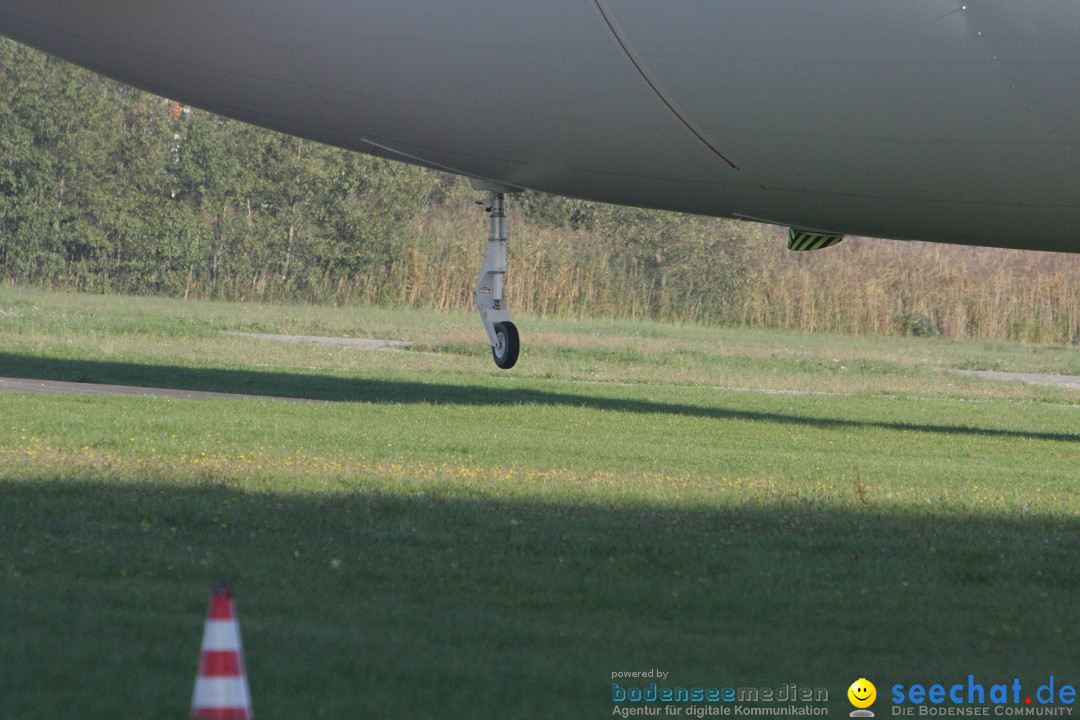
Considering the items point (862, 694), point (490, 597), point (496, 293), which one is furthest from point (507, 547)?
point (496, 293)

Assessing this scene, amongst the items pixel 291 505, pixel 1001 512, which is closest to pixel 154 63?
pixel 291 505

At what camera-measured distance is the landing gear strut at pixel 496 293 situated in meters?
14.4

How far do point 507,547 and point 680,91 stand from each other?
15.7ft

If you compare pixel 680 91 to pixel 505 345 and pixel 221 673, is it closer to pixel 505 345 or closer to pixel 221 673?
pixel 505 345

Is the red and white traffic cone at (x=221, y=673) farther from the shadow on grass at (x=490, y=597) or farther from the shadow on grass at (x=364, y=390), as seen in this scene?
the shadow on grass at (x=364, y=390)

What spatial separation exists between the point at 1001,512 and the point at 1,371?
1359 cm

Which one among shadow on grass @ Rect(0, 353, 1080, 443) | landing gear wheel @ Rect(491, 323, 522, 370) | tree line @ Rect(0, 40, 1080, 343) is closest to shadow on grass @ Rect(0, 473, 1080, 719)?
landing gear wheel @ Rect(491, 323, 522, 370)

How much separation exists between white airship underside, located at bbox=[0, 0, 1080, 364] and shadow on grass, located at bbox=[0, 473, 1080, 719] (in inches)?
126

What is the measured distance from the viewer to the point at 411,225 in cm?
4331

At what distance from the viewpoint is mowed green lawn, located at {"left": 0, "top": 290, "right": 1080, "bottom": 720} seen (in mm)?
4875

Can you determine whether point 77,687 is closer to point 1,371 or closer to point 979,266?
point 1,371

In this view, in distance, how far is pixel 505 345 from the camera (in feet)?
47.3

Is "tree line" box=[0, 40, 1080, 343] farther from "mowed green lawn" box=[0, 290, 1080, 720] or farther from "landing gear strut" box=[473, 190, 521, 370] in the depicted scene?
"landing gear strut" box=[473, 190, 521, 370]

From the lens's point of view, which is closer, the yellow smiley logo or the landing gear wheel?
the yellow smiley logo
